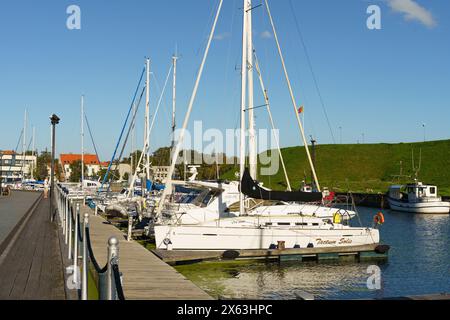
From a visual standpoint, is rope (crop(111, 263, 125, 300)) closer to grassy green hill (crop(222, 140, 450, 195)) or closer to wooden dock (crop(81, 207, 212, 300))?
wooden dock (crop(81, 207, 212, 300))

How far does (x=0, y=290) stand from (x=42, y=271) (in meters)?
2.35

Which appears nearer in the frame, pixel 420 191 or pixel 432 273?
pixel 432 273

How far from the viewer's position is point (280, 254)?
2384 cm

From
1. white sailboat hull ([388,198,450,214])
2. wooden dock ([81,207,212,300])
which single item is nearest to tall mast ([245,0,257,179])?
wooden dock ([81,207,212,300])

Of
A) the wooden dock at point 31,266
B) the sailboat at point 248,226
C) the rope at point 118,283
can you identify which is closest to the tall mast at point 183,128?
the sailboat at point 248,226

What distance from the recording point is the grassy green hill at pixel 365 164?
106812 mm

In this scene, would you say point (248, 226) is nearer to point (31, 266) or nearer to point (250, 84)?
point (250, 84)

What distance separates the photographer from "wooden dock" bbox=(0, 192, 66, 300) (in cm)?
1084

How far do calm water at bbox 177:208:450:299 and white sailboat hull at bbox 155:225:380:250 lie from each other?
92cm

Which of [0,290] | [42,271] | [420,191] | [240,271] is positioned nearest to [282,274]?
[240,271]

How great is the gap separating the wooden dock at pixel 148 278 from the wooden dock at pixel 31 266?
154 centimetres

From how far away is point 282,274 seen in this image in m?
22.3

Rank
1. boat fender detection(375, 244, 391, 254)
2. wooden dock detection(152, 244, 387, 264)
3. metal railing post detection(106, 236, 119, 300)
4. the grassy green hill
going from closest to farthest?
1. metal railing post detection(106, 236, 119, 300)
2. wooden dock detection(152, 244, 387, 264)
3. boat fender detection(375, 244, 391, 254)
4. the grassy green hill
